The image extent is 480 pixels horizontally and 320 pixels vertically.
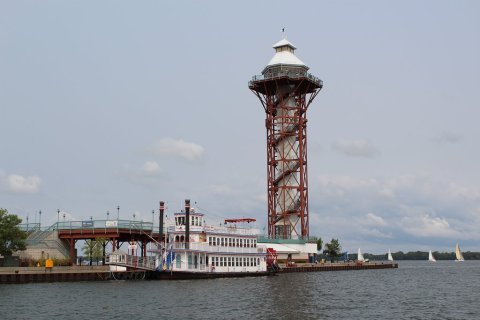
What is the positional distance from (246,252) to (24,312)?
44296 millimetres

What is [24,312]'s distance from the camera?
2012 inches

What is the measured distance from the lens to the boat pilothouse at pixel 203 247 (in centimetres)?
8106

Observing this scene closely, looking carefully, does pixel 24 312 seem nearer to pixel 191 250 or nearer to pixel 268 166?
pixel 191 250

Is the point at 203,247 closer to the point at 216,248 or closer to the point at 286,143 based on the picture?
the point at 216,248

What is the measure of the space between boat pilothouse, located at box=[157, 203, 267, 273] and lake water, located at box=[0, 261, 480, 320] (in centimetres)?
277

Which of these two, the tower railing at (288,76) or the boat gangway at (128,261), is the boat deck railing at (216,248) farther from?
the tower railing at (288,76)

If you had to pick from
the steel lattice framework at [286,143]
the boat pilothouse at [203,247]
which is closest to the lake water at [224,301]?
the boat pilothouse at [203,247]

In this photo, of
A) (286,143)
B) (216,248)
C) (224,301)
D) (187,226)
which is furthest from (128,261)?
(286,143)

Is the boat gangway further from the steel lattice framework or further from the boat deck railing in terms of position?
the steel lattice framework

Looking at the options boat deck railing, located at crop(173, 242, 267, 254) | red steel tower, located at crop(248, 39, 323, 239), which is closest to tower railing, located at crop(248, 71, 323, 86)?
red steel tower, located at crop(248, 39, 323, 239)

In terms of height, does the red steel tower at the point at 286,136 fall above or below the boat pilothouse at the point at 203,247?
above

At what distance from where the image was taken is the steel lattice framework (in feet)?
448

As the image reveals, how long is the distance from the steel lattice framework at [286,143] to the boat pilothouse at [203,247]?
45335 millimetres

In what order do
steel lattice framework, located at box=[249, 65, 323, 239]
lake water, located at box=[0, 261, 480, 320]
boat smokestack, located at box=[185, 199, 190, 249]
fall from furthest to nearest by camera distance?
steel lattice framework, located at box=[249, 65, 323, 239] < boat smokestack, located at box=[185, 199, 190, 249] < lake water, located at box=[0, 261, 480, 320]
